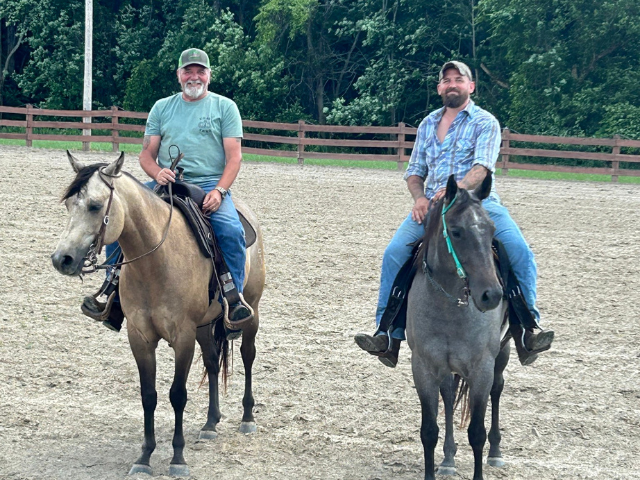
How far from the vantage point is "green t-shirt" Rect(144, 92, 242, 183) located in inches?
222

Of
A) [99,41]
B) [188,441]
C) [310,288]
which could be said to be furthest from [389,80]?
[188,441]

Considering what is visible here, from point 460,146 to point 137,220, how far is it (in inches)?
78.1

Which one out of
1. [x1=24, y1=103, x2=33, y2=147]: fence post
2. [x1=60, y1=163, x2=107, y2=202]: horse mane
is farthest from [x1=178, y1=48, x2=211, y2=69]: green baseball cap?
[x1=24, y1=103, x2=33, y2=147]: fence post

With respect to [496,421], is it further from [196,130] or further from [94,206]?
[94,206]

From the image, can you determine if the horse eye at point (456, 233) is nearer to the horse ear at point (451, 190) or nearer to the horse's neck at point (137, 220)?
the horse ear at point (451, 190)

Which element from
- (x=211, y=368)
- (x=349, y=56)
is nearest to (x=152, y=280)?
(x=211, y=368)

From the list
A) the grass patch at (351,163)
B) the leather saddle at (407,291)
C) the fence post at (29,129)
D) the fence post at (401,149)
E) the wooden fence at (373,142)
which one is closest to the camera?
the leather saddle at (407,291)

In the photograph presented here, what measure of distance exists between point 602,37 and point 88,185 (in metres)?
30.1

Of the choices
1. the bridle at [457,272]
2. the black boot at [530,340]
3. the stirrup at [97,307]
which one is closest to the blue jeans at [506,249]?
the black boot at [530,340]

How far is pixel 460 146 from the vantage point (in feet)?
17.0

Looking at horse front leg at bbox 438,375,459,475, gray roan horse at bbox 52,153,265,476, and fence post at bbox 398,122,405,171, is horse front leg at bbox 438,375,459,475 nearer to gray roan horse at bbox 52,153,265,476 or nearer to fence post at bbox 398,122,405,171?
gray roan horse at bbox 52,153,265,476

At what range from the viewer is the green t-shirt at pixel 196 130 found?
564cm

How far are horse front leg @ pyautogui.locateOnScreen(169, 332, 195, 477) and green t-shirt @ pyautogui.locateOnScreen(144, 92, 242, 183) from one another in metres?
1.18

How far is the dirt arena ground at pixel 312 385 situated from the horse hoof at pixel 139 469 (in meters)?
0.06
